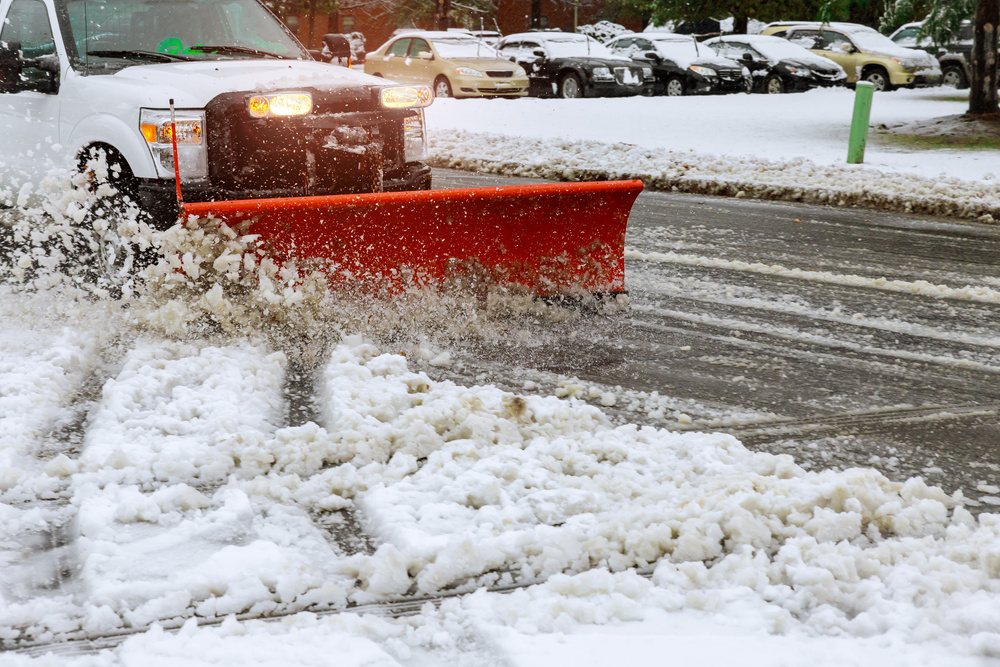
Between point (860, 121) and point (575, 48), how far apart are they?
499 inches

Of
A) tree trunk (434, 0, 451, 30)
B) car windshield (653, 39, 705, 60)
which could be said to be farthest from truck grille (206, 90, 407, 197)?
tree trunk (434, 0, 451, 30)

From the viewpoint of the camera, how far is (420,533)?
2971 millimetres

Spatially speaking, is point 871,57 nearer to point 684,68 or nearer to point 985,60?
point 684,68

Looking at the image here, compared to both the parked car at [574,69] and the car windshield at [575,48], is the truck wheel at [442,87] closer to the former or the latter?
the parked car at [574,69]

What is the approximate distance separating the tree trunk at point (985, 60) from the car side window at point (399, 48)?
11286 mm

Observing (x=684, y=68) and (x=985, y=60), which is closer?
(x=985, y=60)

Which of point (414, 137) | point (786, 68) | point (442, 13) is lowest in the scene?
point (414, 137)

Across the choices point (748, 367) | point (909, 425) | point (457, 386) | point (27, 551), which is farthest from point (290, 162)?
point (909, 425)

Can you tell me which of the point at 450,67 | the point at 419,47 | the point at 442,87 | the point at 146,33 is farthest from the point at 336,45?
the point at 419,47

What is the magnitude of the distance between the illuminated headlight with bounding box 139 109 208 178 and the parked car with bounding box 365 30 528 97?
1629 cm

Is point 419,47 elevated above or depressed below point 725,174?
above

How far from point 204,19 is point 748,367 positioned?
13.5ft

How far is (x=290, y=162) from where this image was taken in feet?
18.1

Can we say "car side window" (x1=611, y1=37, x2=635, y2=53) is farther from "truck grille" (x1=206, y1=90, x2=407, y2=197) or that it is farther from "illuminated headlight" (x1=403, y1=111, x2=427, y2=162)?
"truck grille" (x1=206, y1=90, x2=407, y2=197)
